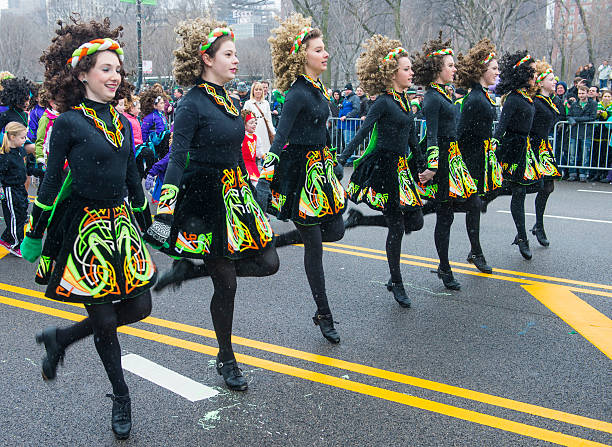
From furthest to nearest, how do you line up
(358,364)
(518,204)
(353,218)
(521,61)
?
(518,204)
(521,61)
(353,218)
(358,364)

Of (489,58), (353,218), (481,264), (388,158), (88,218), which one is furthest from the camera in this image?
(481,264)

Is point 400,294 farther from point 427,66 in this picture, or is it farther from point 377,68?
point 427,66

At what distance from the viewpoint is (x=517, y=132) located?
290 inches

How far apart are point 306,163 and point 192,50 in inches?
47.9

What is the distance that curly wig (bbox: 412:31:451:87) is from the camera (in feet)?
19.8

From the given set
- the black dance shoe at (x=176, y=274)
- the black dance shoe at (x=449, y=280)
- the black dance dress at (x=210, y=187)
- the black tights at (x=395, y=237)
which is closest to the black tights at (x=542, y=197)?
the black dance shoe at (x=449, y=280)

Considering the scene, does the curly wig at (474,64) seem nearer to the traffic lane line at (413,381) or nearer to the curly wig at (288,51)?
the curly wig at (288,51)

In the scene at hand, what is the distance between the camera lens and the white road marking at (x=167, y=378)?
13.4 feet

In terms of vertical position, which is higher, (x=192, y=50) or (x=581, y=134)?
(x=192, y=50)

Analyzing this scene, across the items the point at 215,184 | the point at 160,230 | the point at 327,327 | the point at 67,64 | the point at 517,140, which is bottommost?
the point at 327,327

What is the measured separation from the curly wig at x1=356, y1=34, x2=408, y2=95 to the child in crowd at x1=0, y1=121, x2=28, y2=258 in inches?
161

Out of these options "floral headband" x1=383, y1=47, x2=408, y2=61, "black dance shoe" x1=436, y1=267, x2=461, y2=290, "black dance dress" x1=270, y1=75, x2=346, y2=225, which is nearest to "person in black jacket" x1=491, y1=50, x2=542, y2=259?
"black dance shoe" x1=436, y1=267, x2=461, y2=290

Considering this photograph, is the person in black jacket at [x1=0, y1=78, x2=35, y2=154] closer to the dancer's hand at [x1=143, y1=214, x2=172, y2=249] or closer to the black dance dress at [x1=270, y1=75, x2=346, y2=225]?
the black dance dress at [x1=270, y1=75, x2=346, y2=225]

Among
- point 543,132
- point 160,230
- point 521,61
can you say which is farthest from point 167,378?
point 543,132
